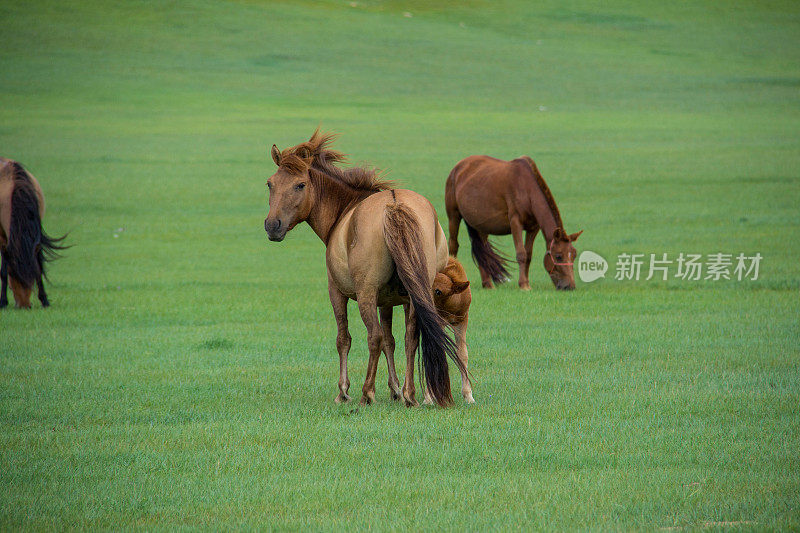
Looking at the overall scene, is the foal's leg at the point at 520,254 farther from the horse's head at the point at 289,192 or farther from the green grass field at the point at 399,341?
the horse's head at the point at 289,192

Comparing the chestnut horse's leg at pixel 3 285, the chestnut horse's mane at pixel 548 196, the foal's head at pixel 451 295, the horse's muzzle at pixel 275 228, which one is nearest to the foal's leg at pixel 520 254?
the chestnut horse's mane at pixel 548 196

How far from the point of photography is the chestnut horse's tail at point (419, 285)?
727 centimetres

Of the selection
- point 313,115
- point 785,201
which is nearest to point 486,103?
point 313,115

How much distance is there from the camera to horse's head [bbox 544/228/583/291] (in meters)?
14.6

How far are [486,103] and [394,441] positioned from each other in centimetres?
4592

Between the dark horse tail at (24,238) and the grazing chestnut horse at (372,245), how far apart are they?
273 inches

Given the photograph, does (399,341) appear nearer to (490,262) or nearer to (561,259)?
(561,259)

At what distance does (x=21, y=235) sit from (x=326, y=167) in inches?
294

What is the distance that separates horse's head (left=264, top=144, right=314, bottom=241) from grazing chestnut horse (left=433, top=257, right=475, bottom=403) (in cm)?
137

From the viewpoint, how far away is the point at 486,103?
5119 centimetres

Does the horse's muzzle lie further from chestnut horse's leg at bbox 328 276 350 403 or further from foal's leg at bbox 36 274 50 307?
foal's leg at bbox 36 274 50 307

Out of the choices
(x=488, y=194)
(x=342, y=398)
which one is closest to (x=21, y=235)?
(x=488, y=194)

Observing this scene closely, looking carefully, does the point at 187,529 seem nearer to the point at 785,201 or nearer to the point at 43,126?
the point at 785,201

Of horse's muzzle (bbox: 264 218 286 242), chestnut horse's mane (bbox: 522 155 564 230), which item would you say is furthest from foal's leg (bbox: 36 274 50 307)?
chestnut horse's mane (bbox: 522 155 564 230)
